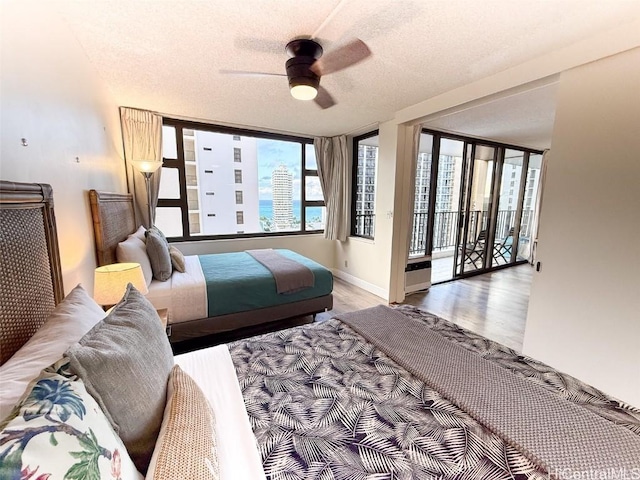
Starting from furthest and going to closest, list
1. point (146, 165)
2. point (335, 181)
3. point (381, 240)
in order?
point (335, 181)
point (381, 240)
point (146, 165)

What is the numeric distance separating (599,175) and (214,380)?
2.54 m

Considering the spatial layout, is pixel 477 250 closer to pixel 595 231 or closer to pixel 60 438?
pixel 595 231

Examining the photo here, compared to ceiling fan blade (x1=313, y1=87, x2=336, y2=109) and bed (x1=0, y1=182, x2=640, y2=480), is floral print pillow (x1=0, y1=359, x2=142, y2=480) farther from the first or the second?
ceiling fan blade (x1=313, y1=87, x2=336, y2=109)

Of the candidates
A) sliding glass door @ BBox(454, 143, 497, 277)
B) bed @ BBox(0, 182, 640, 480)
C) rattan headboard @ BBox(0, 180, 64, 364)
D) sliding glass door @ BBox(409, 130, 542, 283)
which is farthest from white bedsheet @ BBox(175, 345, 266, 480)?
sliding glass door @ BBox(454, 143, 497, 277)

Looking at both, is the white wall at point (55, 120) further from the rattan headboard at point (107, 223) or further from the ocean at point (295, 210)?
the ocean at point (295, 210)

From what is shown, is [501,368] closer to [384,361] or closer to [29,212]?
[384,361]

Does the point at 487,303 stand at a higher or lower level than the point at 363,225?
lower

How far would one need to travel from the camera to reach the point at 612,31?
1.62 meters

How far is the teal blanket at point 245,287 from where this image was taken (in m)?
2.44

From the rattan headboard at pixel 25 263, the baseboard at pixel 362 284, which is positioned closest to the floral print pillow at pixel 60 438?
the rattan headboard at pixel 25 263

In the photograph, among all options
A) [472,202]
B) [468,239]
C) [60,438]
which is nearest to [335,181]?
[472,202]

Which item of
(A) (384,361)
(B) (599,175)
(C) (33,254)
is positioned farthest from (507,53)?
(C) (33,254)

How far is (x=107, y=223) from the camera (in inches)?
83.0

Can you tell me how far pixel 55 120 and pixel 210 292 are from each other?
1518 mm
